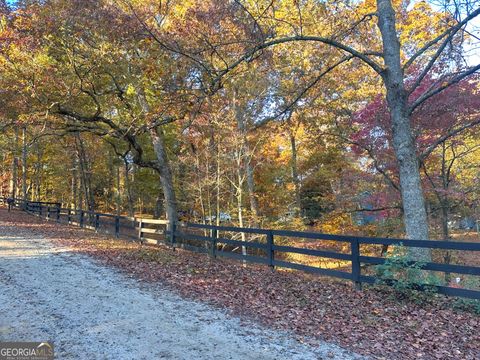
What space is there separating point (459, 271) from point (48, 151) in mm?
31135

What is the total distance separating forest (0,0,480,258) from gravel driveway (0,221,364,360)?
4498 mm

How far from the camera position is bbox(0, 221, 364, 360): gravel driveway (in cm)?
403

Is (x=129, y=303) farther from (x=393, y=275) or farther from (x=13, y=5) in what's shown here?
(x=13, y=5)

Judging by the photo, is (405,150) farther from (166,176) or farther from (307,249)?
(166,176)

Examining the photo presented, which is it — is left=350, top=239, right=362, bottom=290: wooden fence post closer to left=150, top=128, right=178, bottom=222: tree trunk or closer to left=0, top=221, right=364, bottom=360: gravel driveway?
left=0, top=221, right=364, bottom=360: gravel driveway

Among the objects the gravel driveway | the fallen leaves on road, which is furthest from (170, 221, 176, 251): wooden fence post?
the gravel driveway

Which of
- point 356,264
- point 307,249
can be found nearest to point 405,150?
point 356,264

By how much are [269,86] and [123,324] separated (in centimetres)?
1142

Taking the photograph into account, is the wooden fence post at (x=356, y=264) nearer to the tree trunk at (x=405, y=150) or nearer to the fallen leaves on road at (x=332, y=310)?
the fallen leaves on road at (x=332, y=310)

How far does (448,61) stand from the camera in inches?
363

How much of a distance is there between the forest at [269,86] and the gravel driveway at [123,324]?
4.50 metres

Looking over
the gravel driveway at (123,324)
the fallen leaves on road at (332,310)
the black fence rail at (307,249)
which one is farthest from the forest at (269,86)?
the gravel driveway at (123,324)

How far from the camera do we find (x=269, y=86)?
14266 mm

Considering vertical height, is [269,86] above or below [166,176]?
above
